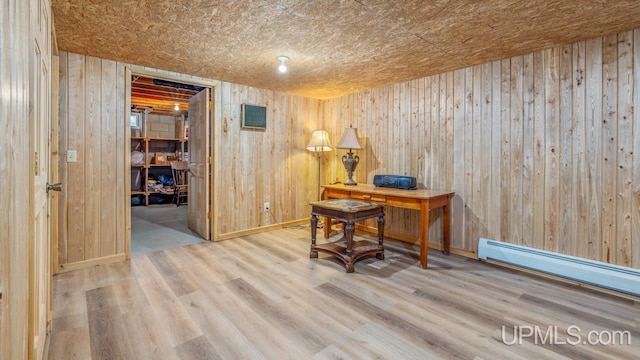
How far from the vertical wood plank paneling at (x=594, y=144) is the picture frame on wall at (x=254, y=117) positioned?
3363mm

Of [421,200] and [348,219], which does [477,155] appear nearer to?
[421,200]

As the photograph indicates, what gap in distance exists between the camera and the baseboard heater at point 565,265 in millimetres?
2270

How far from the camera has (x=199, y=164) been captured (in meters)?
3.99

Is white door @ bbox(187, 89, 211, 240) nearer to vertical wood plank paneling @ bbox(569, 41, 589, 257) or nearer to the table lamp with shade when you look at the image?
the table lamp with shade

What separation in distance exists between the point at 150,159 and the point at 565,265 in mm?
7342

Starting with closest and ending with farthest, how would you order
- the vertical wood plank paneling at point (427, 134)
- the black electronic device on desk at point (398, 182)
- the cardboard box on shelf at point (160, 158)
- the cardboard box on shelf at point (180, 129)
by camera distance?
the black electronic device on desk at point (398, 182), the vertical wood plank paneling at point (427, 134), the cardboard box on shelf at point (160, 158), the cardboard box on shelf at point (180, 129)

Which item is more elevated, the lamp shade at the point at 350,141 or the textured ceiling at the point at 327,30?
the textured ceiling at the point at 327,30

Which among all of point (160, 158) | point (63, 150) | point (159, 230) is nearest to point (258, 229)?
point (159, 230)

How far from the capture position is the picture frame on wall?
388 centimetres

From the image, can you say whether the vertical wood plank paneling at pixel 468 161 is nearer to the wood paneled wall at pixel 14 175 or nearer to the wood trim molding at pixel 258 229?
the wood trim molding at pixel 258 229

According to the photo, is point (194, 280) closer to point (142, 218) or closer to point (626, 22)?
point (142, 218)

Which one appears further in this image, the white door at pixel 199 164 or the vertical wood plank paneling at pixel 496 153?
the white door at pixel 199 164

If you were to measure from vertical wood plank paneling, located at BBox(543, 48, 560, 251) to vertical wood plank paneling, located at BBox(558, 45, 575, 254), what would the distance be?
27mm

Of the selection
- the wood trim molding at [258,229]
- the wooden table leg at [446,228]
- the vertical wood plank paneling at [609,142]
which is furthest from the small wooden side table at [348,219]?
the vertical wood plank paneling at [609,142]
